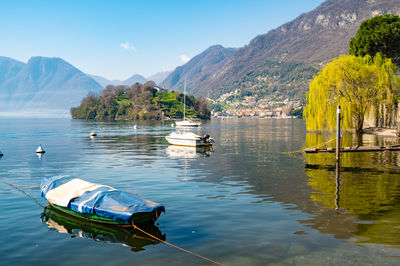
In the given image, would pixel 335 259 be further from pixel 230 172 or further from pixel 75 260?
pixel 230 172

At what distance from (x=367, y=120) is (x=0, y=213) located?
75.8m

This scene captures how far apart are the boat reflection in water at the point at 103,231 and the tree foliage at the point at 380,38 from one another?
223ft

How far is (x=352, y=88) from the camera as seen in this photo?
190 feet

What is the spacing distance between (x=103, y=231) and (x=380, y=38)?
227 ft

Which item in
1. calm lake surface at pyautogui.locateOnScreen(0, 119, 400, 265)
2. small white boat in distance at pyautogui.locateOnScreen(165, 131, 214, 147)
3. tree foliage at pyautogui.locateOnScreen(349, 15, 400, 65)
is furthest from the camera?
tree foliage at pyautogui.locateOnScreen(349, 15, 400, 65)

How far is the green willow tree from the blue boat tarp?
50.0 metres

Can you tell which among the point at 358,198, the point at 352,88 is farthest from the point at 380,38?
the point at 358,198

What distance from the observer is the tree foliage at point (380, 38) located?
6450cm

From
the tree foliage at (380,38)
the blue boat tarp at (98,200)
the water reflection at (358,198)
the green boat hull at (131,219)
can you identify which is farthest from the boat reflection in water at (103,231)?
the tree foliage at (380,38)

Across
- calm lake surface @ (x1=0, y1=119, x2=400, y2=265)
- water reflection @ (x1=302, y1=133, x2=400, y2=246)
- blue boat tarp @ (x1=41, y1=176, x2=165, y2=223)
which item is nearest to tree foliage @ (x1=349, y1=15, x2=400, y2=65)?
water reflection @ (x1=302, y1=133, x2=400, y2=246)

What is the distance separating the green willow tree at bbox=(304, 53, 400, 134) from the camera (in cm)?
5666

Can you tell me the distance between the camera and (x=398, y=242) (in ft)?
41.7

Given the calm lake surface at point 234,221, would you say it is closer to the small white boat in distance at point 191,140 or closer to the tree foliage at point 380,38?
the small white boat in distance at point 191,140

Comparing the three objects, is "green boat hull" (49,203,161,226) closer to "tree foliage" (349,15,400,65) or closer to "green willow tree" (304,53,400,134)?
"green willow tree" (304,53,400,134)
